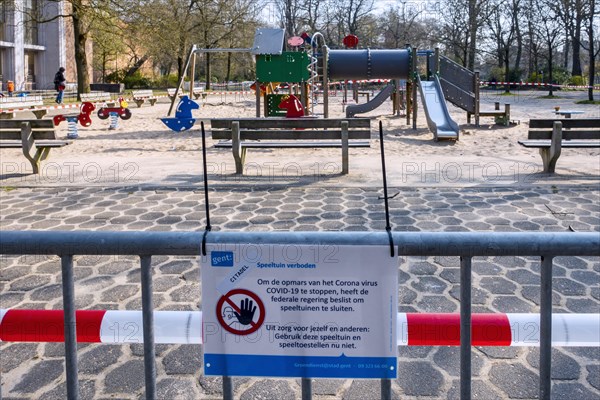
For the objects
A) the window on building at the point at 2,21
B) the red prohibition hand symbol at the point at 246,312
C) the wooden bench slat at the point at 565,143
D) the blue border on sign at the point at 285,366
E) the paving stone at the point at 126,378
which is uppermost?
the window on building at the point at 2,21

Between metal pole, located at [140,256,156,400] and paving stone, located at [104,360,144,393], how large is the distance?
4.85 ft

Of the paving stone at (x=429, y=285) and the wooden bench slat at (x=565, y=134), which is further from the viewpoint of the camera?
the wooden bench slat at (x=565, y=134)

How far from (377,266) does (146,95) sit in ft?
107

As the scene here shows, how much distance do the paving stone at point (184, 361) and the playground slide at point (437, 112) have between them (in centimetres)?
1213

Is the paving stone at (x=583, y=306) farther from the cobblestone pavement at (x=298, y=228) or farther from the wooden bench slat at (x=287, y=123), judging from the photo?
the wooden bench slat at (x=287, y=123)

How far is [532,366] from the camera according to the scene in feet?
11.8

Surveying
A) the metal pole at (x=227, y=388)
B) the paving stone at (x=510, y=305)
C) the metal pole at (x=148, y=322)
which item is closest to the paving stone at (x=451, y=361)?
the paving stone at (x=510, y=305)

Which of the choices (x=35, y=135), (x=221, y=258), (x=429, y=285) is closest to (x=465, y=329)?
(x=221, y=258)

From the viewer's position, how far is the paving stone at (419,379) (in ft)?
11.0

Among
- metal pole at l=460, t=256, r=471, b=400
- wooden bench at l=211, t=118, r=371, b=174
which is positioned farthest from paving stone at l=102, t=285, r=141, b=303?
wooden bench at l=211, t=118, r=371, b=174

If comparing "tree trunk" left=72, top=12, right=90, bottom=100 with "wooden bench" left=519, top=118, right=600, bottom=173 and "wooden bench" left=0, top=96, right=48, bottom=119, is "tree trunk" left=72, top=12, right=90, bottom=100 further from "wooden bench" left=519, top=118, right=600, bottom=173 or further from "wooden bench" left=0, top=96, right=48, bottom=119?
"wooden bench" left=519, top=118, right=600, bottom=173

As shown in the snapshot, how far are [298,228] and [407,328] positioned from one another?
163 inches

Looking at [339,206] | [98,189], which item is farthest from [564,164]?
[98,189]

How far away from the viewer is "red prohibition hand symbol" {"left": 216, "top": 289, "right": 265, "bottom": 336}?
190 cm
